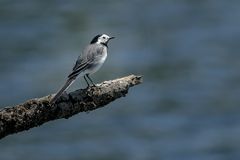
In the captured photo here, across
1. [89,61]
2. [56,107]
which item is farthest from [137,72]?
[56,107]

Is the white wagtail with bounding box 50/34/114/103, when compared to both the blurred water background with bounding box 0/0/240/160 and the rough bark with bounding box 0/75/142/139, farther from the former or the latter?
the blurred water background with bounding box 0/0/240/160

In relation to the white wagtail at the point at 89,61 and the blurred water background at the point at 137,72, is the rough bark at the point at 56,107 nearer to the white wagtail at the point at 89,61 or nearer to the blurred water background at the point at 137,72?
the white wagtail at the point at 89,61

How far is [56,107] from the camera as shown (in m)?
7.84

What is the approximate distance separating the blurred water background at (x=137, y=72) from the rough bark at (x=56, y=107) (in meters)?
13.0

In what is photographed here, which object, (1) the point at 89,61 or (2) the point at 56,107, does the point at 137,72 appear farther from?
(2) the point at 56,107

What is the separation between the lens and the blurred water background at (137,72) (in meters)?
22.1

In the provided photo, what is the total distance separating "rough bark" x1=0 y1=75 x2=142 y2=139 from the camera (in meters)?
7.58

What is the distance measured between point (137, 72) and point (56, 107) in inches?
673

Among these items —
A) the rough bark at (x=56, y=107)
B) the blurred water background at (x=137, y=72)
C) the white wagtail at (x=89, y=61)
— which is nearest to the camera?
the rough bark at (x=56, y=107)

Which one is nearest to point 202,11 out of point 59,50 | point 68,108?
point 59,50

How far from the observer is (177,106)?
2370 centimetres

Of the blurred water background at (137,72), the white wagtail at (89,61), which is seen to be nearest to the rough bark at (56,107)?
the white wagtail at (89,61)

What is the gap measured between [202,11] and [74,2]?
4845mm

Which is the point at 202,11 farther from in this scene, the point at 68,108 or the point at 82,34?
the point at 68,108
